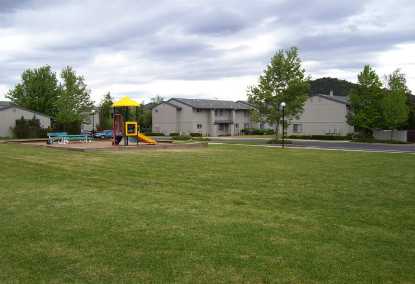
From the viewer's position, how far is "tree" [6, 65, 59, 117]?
61.6m

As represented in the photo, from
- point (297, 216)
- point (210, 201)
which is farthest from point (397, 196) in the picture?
point (210, 201)

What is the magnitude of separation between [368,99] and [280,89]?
10275 millimetres

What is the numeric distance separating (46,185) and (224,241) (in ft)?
22.6

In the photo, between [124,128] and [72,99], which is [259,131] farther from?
[124,128]

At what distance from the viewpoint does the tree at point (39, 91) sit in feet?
202

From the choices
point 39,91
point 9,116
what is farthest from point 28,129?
point 39,91

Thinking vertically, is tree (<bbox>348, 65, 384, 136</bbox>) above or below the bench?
above

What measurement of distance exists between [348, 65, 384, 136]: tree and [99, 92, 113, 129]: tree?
1412 inches

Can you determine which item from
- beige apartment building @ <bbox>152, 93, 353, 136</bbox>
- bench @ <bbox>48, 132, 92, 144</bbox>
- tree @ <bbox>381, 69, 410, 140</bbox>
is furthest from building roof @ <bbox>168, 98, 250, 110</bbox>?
bench @ <bbox>48, 132, 92, 144</bbox>

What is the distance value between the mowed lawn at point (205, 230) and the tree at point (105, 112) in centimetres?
5025

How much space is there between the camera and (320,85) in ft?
332

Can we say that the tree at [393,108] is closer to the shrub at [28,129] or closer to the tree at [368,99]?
the tree at [368,99]

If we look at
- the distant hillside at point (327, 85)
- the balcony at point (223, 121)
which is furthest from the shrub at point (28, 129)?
the distant hillside at point (327, 85)

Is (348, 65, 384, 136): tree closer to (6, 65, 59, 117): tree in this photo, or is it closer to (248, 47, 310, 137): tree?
(248, 47, 310, 137): tree
